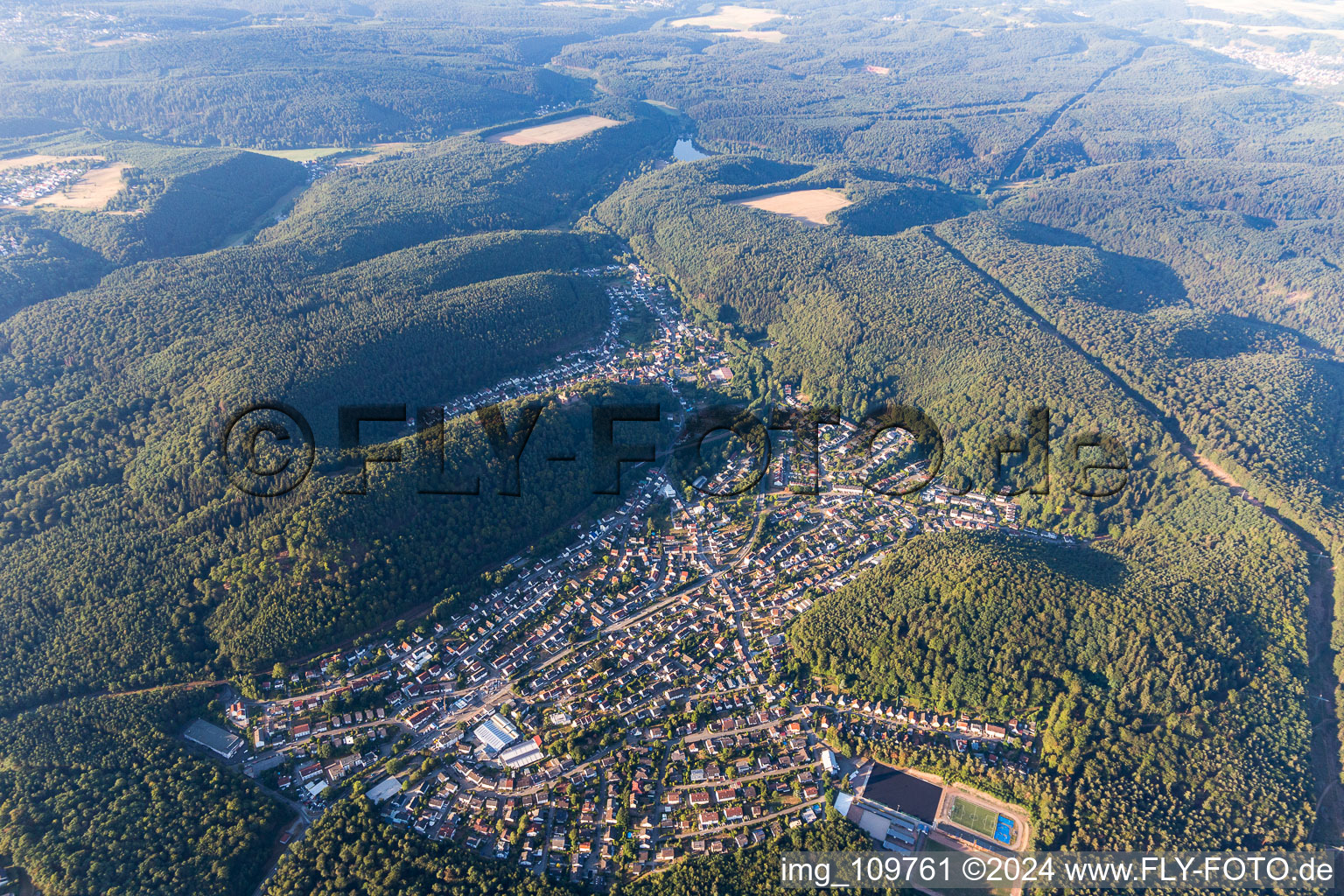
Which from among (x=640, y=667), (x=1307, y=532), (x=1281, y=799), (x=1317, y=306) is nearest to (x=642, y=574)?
(x=640, y=667)

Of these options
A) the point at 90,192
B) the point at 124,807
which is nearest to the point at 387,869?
the point at 124,807

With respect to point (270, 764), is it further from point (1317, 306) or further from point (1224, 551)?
point (1317, 306)

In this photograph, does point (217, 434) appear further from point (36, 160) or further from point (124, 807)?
point (36, 160)

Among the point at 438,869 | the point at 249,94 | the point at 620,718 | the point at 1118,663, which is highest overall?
the point at 249,94

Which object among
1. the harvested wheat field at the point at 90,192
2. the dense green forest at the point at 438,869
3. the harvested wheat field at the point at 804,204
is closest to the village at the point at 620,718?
the dense green forest at the point at 438,869

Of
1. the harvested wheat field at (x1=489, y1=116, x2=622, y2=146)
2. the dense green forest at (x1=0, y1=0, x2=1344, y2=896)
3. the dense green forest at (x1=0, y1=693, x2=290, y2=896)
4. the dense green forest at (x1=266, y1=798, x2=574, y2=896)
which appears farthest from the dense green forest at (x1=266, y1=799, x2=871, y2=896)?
the harvested wheat field at (x1=489, y1=116, x2=622, y2=146)

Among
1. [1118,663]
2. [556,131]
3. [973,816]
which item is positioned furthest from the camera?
[556,131]

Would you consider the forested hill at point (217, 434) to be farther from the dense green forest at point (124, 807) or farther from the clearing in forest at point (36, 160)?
the clearing in forest at point (36, 160)
